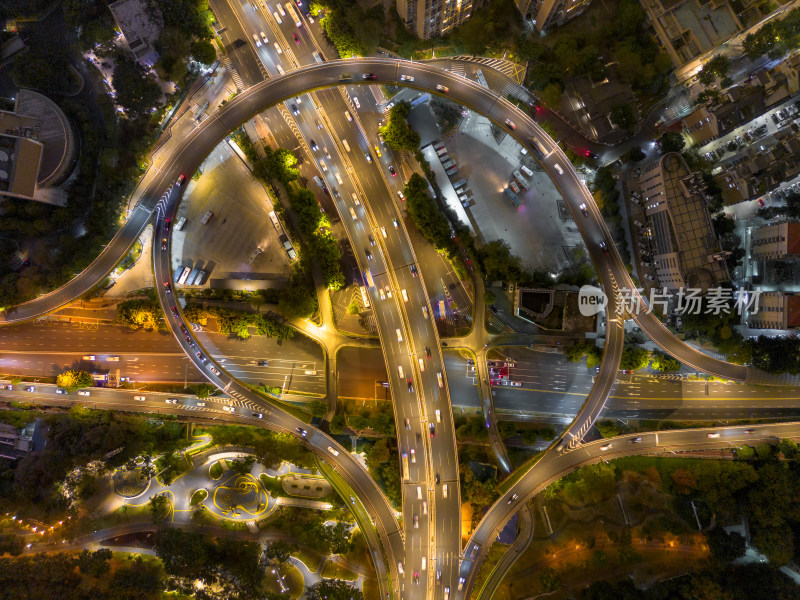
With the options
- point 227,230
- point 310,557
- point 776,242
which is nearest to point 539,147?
point 776,242

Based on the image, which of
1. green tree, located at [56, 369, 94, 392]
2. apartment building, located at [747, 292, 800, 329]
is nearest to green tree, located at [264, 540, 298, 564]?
green tree, located at [56, 369, 94, 392]

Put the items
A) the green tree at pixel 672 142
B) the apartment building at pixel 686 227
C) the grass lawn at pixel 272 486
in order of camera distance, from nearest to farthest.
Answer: the apartment building at pixel 686 227, the green tree at pixel 672 142, the grass lawn at pixel 272 486

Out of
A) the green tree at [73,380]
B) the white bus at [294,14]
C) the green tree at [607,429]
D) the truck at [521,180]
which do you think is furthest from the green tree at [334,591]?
the white bus at [294,14]

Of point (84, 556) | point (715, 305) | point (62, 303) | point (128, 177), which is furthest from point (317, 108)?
point (84, 556)

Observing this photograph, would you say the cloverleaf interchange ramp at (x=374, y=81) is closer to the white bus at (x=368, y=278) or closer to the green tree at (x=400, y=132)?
the green tree at (x=400, y=132)

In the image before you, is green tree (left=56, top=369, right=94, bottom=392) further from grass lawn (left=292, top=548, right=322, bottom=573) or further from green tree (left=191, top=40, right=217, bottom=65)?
green tree (left=191, top=40, right=217, bottom=65)

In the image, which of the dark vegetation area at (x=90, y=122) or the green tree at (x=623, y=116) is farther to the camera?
the dark vegetation area at (x=90, y=122)
